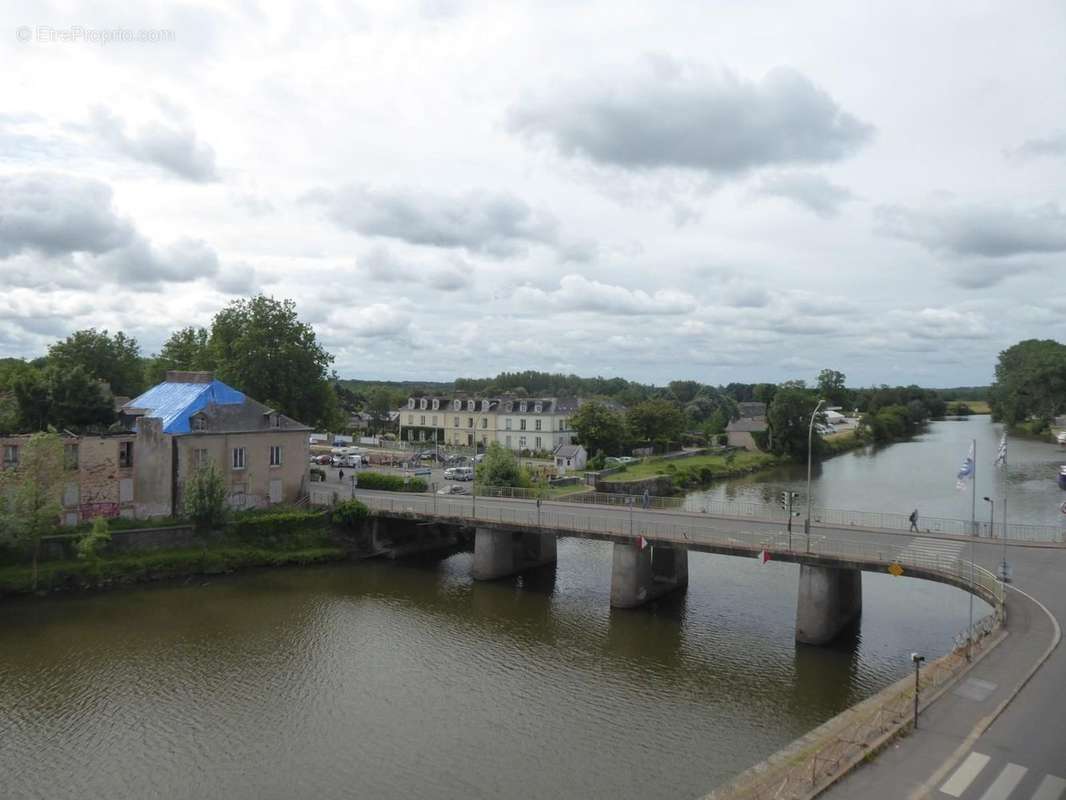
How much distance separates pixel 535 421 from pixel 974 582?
74.5 metres

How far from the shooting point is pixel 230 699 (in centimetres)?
2773

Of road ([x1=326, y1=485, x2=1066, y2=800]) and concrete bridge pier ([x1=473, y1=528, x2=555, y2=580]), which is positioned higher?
road ([x1=326, y1=485, x2=1066, y2=800])

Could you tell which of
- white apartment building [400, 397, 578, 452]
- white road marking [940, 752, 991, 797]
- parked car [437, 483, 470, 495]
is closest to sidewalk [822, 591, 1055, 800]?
white road marking [940, 752, 991, 797]

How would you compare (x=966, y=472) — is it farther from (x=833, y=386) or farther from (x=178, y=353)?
(x=833, y=386)

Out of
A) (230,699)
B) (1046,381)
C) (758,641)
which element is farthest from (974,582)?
(1046,381)

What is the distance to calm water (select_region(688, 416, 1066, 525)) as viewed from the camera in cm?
6331

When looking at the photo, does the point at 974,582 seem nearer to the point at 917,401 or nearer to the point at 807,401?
the point at 807,401

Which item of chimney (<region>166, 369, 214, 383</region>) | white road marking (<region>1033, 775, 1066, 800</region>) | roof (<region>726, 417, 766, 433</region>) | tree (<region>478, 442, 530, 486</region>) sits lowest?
white road marking (<region>1033, 775, 1066, 800</region>)

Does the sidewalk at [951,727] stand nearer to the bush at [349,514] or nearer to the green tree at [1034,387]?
the bush at [349,514]

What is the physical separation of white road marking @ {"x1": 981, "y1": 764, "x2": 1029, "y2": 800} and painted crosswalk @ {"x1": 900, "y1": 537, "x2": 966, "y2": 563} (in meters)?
15.6

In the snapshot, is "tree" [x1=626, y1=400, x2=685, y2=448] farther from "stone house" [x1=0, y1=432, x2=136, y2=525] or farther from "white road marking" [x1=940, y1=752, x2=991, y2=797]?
"white road marking" [x1=940, y1=752, x2=991, y2=797]

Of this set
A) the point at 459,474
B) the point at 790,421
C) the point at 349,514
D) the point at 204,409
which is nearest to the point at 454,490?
the point at 459,474

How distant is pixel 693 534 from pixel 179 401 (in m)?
34.9

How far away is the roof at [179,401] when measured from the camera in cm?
4953
